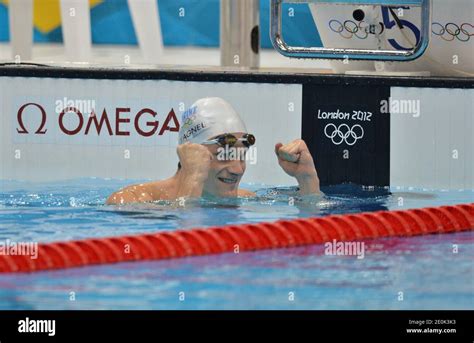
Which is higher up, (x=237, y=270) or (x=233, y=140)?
(x=233, y=140)

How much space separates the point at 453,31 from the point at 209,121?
2382mm

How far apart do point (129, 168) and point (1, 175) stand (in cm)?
80

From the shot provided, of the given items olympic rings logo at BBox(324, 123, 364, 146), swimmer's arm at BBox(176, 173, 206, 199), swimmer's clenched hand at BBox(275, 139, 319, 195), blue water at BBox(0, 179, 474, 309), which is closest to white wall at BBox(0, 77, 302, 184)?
olympic rings logo at BBox(324, 123, 364, 146)

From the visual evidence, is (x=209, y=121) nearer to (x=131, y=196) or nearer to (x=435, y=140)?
(x=131, y=196)

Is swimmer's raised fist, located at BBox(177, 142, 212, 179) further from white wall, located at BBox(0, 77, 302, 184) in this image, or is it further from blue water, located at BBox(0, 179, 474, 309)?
white wall, located at BBox(0, 77, 302, 184)

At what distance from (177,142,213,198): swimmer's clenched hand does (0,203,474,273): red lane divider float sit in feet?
2.22

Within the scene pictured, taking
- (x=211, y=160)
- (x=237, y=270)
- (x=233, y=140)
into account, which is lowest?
(x=237, y=270)

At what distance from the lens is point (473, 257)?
5.20 meters

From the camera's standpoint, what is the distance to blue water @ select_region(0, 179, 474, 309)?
4.17m

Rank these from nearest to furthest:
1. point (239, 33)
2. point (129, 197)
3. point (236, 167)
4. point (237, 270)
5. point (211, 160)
Answer: point (237, 270), point (236, 167), point (211, 160), point (129, 197), point (239, 33)

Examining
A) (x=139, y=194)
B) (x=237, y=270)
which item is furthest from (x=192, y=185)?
(x=237, y=270)

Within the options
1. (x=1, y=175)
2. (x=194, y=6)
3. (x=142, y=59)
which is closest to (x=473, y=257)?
(x=1, y=175)

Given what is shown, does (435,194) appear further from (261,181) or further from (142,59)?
(142,59)

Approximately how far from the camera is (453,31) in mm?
8023
